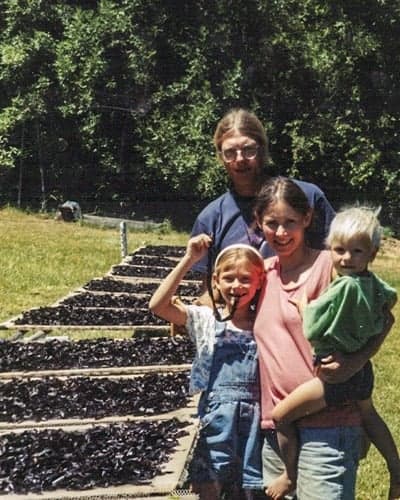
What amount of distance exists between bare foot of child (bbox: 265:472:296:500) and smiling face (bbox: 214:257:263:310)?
655 mm

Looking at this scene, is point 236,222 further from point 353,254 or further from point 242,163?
point 353,254

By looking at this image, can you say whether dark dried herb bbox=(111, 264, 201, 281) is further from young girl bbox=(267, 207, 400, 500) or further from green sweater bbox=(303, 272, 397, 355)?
green sweater bbox=(303, 272, 397, 355)

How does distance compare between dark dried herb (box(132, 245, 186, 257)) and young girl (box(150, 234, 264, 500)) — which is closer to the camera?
young girl (box(150, 234, 264, 500))

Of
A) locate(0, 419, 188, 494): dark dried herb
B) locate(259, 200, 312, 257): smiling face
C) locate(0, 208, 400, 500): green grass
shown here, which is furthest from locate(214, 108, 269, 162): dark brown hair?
locate(0, 208, 400, 500): green grass

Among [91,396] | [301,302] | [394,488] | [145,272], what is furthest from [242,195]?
[145,272]

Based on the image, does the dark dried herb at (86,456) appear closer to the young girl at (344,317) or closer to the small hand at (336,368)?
the young girl at (344,317)

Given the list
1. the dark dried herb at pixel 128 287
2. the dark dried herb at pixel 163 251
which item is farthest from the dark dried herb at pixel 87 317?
the dark dried herb at pixel 163 251

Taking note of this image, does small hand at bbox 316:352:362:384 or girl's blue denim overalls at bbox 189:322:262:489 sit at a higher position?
small hand at bbox 316:352:362:384

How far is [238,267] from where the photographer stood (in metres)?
3.28

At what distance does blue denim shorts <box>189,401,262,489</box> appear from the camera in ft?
10.7

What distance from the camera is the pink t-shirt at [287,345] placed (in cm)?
307

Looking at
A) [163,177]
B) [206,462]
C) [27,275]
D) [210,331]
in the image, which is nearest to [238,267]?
[210,331]

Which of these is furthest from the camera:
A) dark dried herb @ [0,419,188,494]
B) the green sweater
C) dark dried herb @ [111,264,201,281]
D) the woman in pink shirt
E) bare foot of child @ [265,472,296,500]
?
dark dried herb @ [111,264,201,281]

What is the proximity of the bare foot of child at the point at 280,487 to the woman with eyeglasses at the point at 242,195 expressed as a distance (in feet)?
2.86
